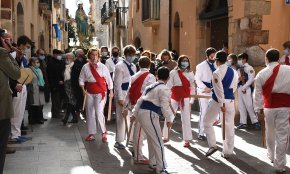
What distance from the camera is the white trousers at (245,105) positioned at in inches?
400

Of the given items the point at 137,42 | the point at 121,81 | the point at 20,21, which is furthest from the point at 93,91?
the point at 137,42

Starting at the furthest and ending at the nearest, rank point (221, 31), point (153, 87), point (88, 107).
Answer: point (221, 31)
point (88, 107)
point (153, 87)

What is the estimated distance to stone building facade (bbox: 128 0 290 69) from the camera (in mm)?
11328

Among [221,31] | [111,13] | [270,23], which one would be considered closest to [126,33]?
[111,13]

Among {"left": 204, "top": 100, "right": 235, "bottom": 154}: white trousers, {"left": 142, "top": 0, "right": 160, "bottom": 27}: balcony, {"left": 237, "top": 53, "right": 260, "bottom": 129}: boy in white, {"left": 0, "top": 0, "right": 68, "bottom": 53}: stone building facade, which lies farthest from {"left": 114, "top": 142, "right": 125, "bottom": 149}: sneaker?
{"left": 142, "top": 0, "right": 160, "bottom": 27}: balcony

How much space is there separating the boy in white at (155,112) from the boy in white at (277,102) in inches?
56.7

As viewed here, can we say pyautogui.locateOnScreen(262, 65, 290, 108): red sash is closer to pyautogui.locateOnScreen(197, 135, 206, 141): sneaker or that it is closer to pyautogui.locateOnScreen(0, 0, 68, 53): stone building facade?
pyautogui.locateOnScreen(197, 135, 206, 141): sneaker

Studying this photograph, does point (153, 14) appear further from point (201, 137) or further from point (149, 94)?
point (149, 94)

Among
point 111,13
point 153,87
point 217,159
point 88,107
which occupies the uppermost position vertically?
point 111,13

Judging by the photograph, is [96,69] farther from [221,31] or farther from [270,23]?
[221,31]

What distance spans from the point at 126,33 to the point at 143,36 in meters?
6.28

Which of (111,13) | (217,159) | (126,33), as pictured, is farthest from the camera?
(111,13)

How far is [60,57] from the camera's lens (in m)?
12.0

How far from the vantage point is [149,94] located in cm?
598
